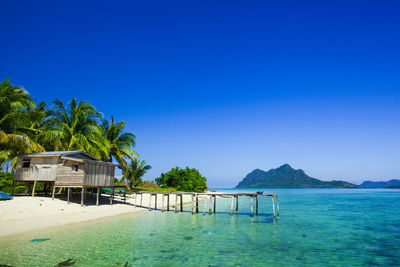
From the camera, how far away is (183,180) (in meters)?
49.2

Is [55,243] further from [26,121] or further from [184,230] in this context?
[26,121]

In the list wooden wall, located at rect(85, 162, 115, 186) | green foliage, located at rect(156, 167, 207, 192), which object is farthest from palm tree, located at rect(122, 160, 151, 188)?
wooden wall, located at rect(85, 162, 115, 186)

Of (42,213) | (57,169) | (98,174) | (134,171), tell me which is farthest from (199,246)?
(134,171)

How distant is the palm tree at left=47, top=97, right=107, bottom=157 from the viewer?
27.6 meters

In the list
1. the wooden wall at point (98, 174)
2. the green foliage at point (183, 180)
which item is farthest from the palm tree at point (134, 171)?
the wooden wall at point (98, 174)

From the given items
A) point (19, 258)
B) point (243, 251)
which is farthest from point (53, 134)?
point (243, 251)

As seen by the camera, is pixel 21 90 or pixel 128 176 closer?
pixel 21 90

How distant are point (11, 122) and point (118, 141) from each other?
14.2m

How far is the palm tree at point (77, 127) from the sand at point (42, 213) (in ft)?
20.5

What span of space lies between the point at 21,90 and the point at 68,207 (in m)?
12.8

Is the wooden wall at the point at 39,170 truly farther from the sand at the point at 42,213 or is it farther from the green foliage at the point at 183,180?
the green foliage at the point at 183,180

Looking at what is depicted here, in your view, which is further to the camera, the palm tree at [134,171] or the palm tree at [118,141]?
the palm tree at [134,171]

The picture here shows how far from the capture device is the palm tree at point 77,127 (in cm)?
2764

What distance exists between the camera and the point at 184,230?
17.0 meters
